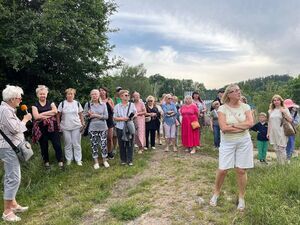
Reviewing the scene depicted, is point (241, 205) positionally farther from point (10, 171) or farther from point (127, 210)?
point (10, 171)

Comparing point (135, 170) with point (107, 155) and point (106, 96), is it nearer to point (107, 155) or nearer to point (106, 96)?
point (107, 155)

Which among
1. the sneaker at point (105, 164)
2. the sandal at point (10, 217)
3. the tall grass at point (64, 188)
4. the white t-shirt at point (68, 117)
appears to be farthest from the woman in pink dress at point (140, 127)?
the sandal at point (10, 217)

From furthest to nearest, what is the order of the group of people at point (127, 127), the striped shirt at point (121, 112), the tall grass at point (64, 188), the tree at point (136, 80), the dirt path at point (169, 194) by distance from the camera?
the tree at point (136, 80)
the striped shirt at point (121, 112)
the tall grass at point (64, 188)
the group of people at point (127, 127)
the dirt path at point (169, 194)

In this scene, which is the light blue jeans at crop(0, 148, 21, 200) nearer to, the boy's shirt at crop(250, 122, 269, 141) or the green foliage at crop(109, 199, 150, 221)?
the green foliage at crop(109, 199, 150, 221)

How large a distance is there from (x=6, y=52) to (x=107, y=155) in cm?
385

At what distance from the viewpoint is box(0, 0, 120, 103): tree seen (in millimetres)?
10055

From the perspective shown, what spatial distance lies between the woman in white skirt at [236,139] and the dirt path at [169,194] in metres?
0.70

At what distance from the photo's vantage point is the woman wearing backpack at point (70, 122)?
27.7ft

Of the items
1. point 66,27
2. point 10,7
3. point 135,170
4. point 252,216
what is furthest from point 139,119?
point 252,216

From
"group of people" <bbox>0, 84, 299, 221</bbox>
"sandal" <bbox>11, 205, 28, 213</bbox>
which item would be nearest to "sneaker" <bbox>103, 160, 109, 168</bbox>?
"group of people" <bbox>0, 84, 299, 221</bbox>

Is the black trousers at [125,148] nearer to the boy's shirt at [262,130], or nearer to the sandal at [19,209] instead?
the sandal at [19,209]

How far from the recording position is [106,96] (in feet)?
31.6

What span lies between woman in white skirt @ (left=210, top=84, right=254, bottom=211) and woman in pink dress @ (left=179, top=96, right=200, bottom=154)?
Answer: 16.7 feet

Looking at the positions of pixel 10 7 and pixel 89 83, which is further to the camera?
pixel 89 83
